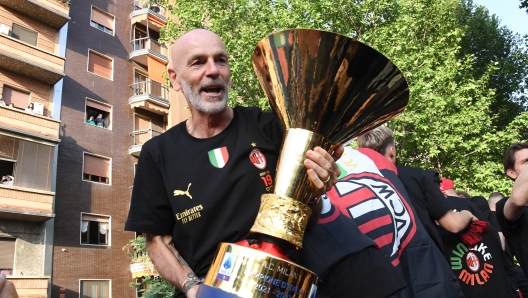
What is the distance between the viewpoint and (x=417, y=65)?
14219 millimetres

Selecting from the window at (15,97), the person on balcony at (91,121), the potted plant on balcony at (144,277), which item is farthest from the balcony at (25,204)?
the person on balcony at (91,121)

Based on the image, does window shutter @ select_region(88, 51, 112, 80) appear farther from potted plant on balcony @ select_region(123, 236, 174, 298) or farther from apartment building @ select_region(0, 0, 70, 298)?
potted plant on balcony @ select_region(123, 236, 174, 298)

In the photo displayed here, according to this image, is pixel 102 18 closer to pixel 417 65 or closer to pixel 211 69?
pixel 417 65

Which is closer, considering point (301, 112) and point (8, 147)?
point (301, 112)

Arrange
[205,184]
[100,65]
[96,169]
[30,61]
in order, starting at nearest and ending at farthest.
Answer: [205,184] → [30,61] → [96,169] → [100,65]

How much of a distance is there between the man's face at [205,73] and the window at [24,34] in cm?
1818

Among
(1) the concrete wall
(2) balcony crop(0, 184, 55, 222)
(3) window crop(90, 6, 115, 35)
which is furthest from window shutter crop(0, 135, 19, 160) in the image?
(3) window crop(90, 6, 115, 35)

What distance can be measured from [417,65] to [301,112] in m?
13.5

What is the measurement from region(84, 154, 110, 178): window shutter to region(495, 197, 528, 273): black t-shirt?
58.6 ft

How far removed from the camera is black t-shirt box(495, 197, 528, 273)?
3.07 m

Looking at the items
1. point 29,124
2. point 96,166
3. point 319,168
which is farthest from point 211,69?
point 96,166

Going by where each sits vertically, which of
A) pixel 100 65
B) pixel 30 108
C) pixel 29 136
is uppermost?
pixel 100 65

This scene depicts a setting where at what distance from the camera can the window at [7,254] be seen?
48.9 feet

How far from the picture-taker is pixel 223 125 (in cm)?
209
